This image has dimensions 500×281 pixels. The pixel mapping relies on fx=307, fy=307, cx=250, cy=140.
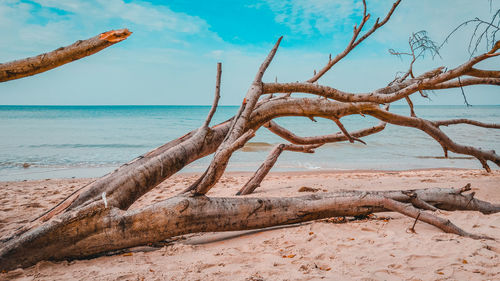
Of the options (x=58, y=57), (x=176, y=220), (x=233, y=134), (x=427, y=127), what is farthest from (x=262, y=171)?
(x=58, y=57)

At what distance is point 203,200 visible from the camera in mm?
2721

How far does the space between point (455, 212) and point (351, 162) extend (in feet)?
27.2

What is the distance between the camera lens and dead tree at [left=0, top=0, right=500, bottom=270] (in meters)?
2.35

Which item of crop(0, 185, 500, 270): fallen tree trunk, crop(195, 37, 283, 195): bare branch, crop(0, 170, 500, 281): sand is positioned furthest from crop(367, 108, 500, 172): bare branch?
crop(195, 37, 283, 195): bare branch

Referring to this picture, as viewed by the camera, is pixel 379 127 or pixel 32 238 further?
pixel 379 127

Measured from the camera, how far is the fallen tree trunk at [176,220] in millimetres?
2346

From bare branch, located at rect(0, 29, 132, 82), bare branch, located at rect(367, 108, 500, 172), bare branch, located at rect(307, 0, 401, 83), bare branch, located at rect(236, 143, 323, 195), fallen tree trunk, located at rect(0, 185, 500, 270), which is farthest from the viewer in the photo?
bare branch, located at rect(236, 143, 323, 195)

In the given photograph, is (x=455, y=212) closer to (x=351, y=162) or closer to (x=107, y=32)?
(x=107, y=32)

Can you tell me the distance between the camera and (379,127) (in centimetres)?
528

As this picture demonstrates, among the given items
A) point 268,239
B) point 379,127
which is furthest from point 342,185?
point 268,239

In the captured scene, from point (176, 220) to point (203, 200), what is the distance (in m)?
0.28

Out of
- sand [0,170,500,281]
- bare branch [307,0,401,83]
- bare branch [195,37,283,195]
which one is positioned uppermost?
bare branch [307,0,401,83]

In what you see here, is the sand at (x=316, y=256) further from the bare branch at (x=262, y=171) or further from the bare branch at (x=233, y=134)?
the bare branch at (x=262, y=171)

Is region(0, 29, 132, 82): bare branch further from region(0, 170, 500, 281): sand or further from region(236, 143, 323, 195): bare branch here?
region(236, 143, 323, 195): bare branch
